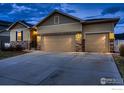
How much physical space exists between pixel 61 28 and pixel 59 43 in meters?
0.34

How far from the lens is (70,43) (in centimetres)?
364

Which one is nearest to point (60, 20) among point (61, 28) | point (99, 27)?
point (61, 28)

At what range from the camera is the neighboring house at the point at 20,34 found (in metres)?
3.55

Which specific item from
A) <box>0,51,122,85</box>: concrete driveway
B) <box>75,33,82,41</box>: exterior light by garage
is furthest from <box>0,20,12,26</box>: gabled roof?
<box>75,33,82,41</box>: exterior light by garage

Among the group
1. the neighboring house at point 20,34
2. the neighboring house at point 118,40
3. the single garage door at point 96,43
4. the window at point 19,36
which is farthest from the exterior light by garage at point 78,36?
the window at point 19,36

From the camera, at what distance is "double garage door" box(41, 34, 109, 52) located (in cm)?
346

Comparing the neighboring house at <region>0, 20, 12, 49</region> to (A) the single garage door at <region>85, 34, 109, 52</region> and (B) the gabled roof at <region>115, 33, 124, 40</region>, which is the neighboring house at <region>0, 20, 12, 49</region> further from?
(B) the gabled roof at <region>115, 33, 124, 40</region>

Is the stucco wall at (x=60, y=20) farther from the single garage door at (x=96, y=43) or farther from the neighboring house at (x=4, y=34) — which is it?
the neighboring house at (x=4, y=34)

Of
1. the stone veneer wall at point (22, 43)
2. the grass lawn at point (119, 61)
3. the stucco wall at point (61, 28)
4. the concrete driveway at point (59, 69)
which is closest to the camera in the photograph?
the concrete driveway at point (59, 69)

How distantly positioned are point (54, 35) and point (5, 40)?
100 centimetres

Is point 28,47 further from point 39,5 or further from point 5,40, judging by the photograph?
point 39,5

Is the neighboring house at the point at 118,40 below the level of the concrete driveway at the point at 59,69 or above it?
above
